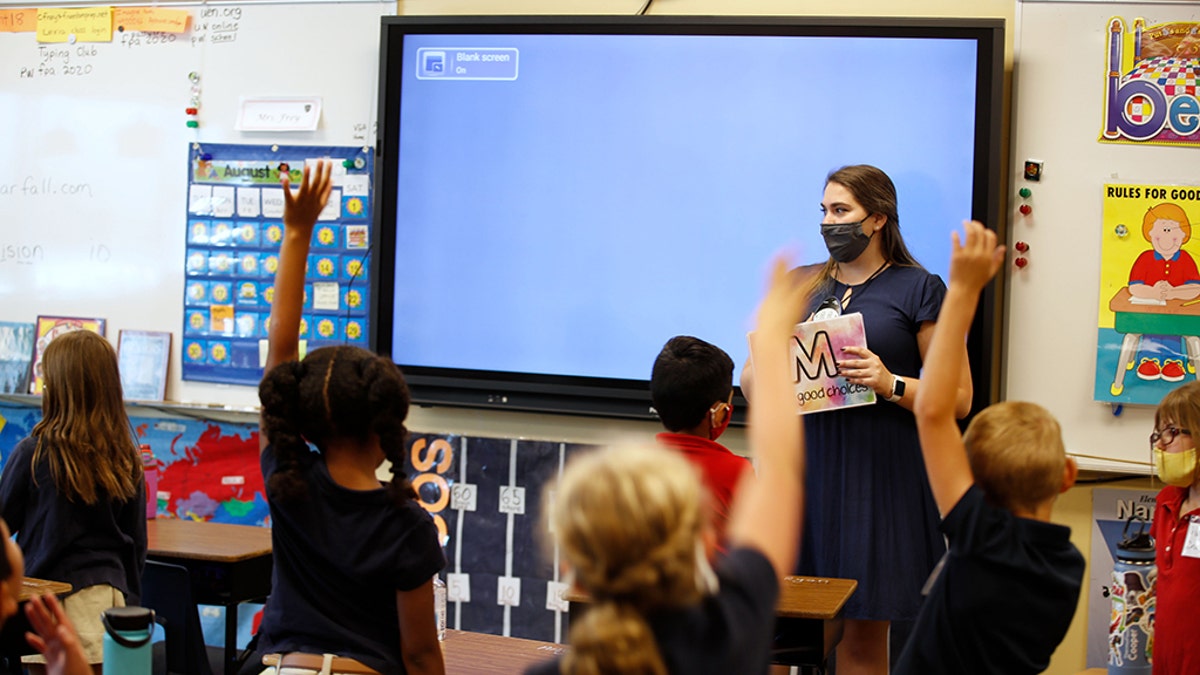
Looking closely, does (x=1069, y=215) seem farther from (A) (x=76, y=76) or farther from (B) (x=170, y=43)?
(A) (x=76, y=76)

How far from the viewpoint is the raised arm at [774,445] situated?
1383 millimetres

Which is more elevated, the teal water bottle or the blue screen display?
the blue screen display

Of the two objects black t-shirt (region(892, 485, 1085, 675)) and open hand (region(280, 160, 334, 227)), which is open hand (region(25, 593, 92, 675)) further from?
black t-shirt (region(892, 485, 1085, 675))

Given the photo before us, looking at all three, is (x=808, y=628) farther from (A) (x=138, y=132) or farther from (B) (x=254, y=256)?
(A) (x=138, y=132)

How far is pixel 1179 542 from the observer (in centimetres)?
284

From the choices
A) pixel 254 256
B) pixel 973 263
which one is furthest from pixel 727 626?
pixel 254 256

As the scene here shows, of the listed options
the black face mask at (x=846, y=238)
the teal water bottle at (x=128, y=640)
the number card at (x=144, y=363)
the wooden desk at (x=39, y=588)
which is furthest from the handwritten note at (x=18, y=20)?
the teal water bottle at (x=128, y=640)

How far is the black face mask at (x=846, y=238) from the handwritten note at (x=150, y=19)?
9.49 ft

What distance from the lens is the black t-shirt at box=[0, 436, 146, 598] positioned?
306 centimetres

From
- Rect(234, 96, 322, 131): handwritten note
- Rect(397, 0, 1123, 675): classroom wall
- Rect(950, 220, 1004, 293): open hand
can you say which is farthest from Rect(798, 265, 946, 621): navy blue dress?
Rect(234, 96, 322, 131): handwritten note

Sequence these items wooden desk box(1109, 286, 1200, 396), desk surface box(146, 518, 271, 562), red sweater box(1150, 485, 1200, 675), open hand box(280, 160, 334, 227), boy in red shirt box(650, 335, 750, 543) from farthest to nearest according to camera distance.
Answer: wooden desk box(1109, 286, 1200, 396), desk surface box(146, 518, 271, 562), red sweater box(1150, 485, 1200, 675), boy in red shirt box(650, 335, 750, 543), open hand box(280, 160, 334, 227)

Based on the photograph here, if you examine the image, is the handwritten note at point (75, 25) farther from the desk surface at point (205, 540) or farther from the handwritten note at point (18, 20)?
the desk surface at point (205, 540)

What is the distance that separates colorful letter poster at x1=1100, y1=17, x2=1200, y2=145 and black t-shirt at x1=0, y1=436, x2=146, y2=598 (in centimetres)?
329

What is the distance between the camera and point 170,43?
4.64 m
